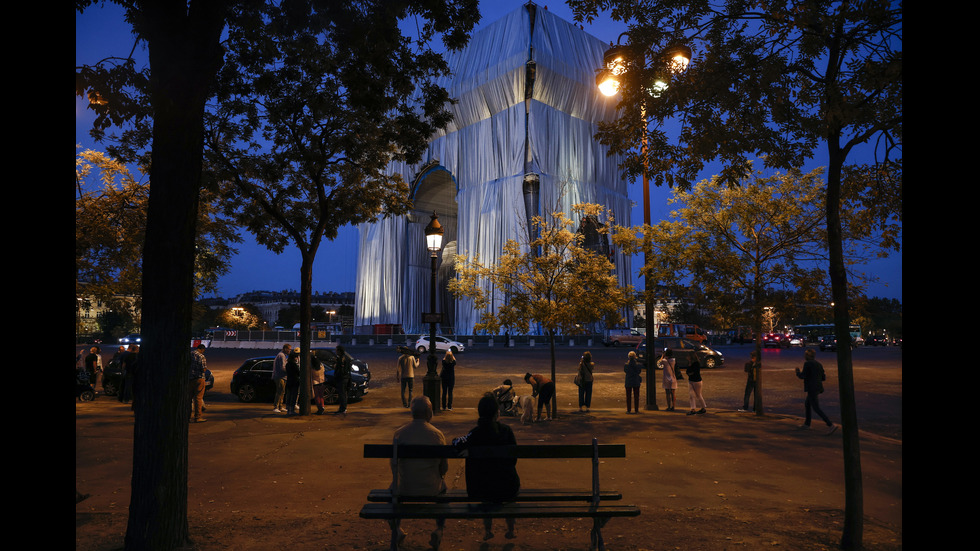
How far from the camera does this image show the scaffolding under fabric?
52594mm

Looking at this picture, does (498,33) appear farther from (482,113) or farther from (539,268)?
(539,268)

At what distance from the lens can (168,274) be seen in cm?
470

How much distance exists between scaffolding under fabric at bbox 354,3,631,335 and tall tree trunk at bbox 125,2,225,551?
143ft

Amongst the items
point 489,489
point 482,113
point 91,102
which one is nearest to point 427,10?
point 91,102

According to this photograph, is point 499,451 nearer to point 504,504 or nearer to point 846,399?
point 504,504

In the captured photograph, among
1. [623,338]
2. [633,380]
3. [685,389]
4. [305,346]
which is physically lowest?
[685,389]

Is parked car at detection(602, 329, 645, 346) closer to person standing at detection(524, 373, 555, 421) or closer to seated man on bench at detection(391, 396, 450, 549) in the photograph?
person standing at detection(524, 373, 555, 421)

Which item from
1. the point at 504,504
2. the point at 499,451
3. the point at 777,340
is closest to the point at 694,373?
the point at 504,504

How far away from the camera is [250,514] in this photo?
6141 mm

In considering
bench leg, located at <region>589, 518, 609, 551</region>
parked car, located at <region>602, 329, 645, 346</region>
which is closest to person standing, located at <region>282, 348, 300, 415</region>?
bench leg, located at <region>589, 518, 609, 551</region>

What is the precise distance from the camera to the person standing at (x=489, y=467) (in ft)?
16.0

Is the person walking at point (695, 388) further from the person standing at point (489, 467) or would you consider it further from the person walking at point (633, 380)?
the person standing at point (489, 467)

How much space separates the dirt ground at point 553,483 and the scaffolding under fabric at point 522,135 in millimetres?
36622

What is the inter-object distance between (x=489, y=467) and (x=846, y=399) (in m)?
3.32
